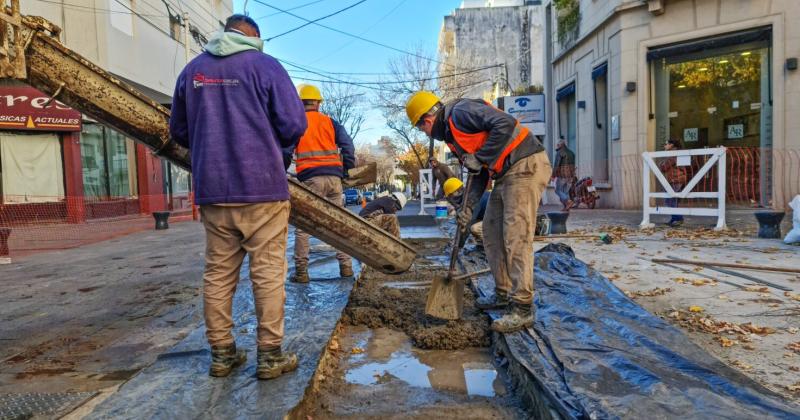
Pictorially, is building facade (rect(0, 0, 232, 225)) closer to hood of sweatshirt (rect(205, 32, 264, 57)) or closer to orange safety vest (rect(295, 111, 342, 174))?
orange safety vest (rect(295, 111, 342, 174))

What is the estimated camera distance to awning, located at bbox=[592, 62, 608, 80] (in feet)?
44.4

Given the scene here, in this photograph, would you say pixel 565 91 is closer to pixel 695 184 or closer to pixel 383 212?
pixel 695 184

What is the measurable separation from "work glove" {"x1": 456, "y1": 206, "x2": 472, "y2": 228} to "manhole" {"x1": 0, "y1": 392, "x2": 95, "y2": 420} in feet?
7.93

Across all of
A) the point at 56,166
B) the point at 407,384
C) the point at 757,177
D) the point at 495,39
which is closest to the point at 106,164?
the point at 56,166

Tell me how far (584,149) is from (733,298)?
12.0 meters

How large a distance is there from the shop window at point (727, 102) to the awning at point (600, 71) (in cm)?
134

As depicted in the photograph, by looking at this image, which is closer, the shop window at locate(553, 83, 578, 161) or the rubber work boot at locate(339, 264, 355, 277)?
the rubber work boot at locate(339, 264, 355, 277)

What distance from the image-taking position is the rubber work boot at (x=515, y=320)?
310 cm

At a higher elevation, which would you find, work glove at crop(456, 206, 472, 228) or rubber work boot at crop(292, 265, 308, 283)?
work glove at crop(456, 206, 472, 228)

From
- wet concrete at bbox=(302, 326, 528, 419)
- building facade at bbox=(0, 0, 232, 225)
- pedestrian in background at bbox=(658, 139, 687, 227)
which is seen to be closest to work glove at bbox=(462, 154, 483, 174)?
wet concrete at bbox=(302, 326, 528, 419)

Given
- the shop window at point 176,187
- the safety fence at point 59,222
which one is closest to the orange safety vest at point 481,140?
the safety fence at point 59,222

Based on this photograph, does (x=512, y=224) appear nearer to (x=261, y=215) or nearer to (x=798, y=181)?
(x=261, y=215)

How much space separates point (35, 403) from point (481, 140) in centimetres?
288

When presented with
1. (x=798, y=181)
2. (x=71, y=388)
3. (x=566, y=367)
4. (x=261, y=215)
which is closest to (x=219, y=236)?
(x=261, y=215)
